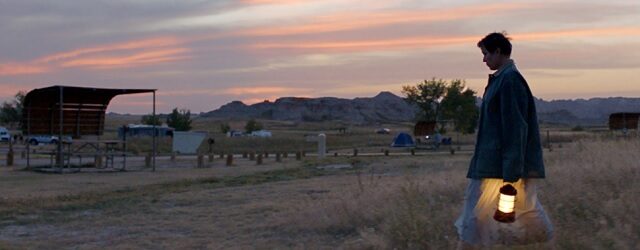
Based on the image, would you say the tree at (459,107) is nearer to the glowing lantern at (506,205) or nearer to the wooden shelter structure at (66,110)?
the wooden shelter structure at (66,110)

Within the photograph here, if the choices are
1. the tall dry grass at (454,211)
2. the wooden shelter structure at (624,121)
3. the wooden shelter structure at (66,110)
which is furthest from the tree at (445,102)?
the tall dry grass at (454,211)

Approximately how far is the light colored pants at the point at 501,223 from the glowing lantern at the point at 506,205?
64 millimetres

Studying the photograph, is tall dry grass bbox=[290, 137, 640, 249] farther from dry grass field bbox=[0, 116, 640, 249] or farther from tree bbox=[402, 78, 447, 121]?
tree bbox=[402, 78, 447, 121]

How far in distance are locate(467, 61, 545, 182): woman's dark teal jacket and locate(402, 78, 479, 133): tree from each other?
6271cm

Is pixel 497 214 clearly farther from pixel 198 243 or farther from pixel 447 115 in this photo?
pixel 447 115

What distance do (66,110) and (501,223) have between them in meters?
24.3

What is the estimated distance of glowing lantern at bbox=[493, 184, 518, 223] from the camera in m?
6.91

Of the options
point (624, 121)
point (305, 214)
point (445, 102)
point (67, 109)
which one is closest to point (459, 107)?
point (445, 102)

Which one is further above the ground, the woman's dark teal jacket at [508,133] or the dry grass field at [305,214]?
the woman's dark teal jacket at [508,133]

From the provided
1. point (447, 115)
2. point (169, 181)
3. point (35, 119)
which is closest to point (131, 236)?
point (169, 181)

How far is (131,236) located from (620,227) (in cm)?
643

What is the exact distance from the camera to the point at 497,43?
719cm

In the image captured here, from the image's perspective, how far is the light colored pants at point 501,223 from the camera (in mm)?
7086

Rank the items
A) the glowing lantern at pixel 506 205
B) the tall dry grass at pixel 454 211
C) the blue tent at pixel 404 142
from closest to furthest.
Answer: the glowing lantern at pixel 506 205, the tall dry grass at pixel 454 211, the blue tent at pixel 404 142
